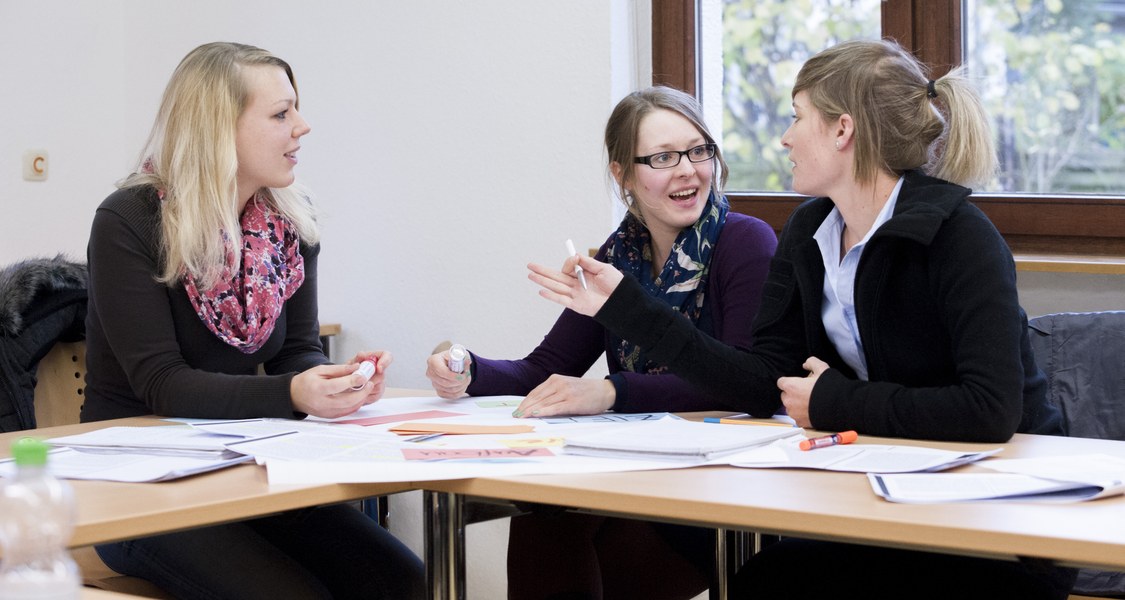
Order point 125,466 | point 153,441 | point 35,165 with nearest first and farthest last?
Answer: point 125,466 → point 153,441 → point 35,165

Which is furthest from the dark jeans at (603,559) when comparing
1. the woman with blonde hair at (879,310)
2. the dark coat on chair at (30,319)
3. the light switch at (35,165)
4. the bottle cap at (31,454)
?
the light switch at (35,165)

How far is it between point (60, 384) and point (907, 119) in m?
2.30

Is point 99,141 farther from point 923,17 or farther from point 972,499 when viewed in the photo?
point 972,499

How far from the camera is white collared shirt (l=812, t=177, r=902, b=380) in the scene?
1703 millimetres

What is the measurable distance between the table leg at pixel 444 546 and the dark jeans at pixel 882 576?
39cm

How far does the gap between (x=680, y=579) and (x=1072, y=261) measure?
106 centimetres

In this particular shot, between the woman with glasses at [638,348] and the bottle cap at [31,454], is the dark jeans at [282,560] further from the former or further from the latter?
the bottle cap at [31,454]

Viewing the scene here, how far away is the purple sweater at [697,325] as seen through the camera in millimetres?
1885

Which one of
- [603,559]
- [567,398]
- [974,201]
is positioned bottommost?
[603,559]

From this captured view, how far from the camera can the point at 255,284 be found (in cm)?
200

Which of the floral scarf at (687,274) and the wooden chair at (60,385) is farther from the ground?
the floral scarf at (687,274)

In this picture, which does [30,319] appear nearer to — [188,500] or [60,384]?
[60,384]

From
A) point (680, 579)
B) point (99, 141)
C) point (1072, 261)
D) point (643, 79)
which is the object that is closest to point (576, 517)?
point (680, 579)

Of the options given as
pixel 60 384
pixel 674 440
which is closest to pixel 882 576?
pixel 674 440
